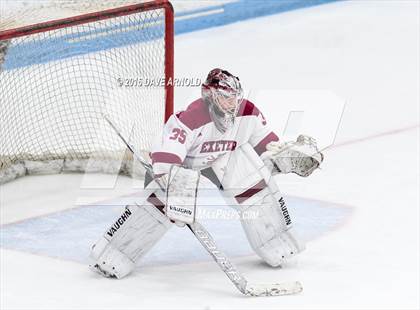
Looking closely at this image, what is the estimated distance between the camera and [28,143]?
197 inches

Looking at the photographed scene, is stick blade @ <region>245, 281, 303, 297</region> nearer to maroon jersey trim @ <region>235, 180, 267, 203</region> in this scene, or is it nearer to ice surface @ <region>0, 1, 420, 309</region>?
ice surface @ <region>0, 1, 420, 309</region>

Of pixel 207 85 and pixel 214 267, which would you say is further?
pixel 214 267

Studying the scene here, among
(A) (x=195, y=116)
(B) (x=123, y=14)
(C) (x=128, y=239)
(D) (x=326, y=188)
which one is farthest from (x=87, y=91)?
(A) (x=195, y=116)

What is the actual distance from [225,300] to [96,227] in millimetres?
893

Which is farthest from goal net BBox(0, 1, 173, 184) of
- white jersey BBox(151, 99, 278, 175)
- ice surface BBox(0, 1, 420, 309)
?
white jersey BBox(151, 99, 278, 175)

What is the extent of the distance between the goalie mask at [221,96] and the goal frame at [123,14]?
3.31 feet

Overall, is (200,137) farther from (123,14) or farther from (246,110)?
(123,14)

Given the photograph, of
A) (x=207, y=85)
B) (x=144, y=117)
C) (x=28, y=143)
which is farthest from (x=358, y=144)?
(x=207, y=85)

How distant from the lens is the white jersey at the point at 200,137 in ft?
12.0

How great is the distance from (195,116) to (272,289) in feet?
1.80

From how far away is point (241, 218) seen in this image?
3844 mm

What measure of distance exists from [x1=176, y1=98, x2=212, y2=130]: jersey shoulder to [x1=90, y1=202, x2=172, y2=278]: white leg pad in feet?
0.95

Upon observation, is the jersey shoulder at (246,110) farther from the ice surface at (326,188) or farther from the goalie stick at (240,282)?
the ice surface at (326,188)

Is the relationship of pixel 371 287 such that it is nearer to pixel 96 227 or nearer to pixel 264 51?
pixel 96 227
